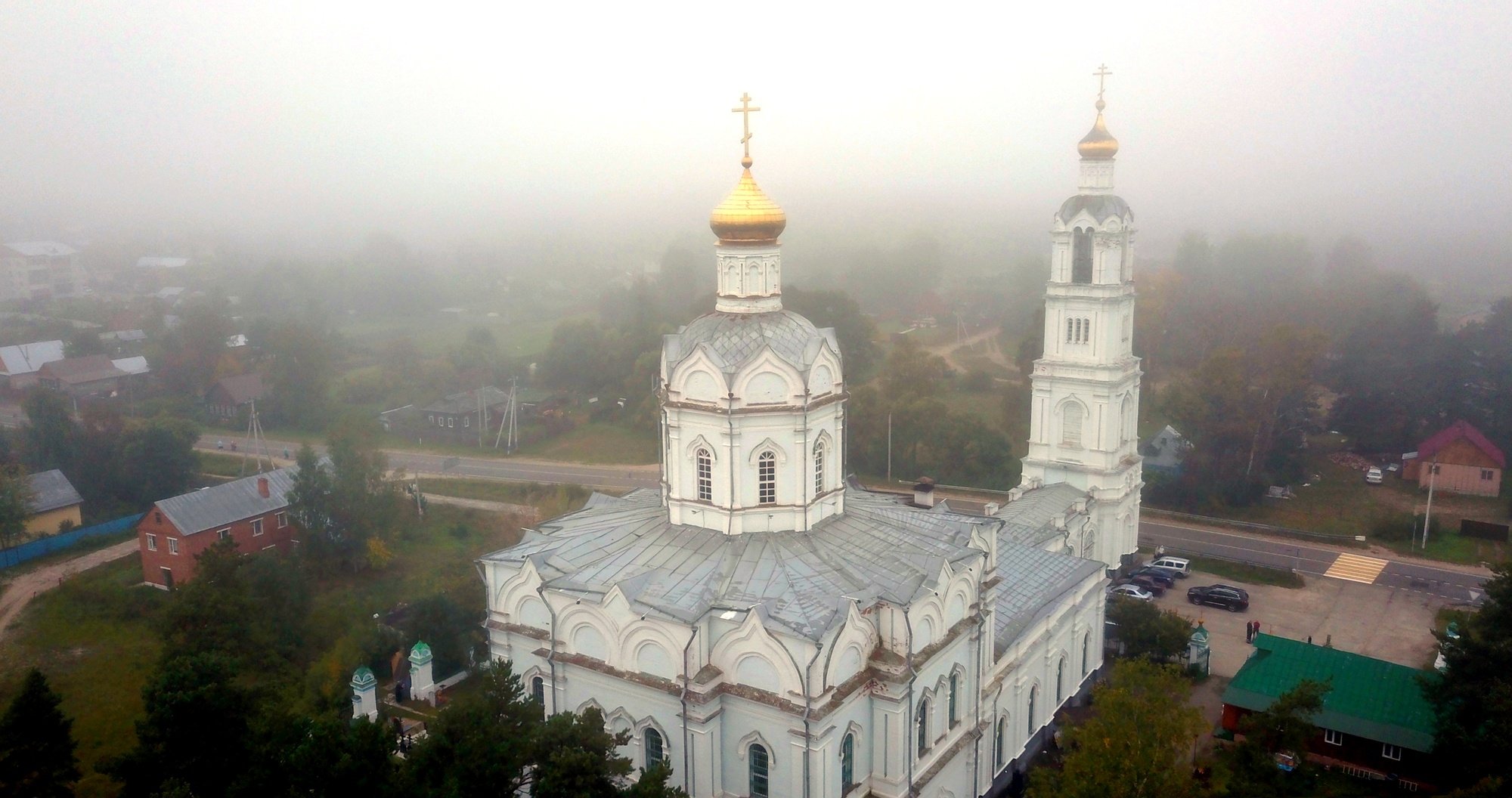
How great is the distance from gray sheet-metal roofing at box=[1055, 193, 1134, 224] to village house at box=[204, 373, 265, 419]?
36660 millimetres

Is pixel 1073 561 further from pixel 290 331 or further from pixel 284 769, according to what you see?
pixel 290 331

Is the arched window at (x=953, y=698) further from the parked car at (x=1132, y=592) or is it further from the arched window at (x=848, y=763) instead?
the parked car at (x=1132, y=592)

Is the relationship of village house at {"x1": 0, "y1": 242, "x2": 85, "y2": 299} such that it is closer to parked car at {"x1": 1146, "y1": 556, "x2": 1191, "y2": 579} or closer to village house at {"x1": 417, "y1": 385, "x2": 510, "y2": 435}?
village house at {"x1": 417, "y1": 385, "x2": 510, "y2": 435}

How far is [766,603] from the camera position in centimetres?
1323

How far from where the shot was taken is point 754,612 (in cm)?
1276

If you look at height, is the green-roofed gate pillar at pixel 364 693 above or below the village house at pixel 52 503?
below

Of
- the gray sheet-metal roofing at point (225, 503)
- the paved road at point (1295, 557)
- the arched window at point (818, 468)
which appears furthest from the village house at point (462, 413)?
the arched window at point (818, 468)

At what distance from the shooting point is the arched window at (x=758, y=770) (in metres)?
13.2

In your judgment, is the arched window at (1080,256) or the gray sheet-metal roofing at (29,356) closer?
the arched window at (1080,256)

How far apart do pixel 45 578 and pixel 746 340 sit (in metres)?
24.9

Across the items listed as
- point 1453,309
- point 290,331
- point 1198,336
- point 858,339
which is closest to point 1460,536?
point 1198,336

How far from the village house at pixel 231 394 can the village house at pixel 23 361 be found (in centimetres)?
671

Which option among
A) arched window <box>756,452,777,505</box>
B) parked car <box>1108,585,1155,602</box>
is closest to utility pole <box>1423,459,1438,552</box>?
parked car <box>1108,585,1155,602</box>

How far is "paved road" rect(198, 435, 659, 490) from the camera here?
3931 cm
